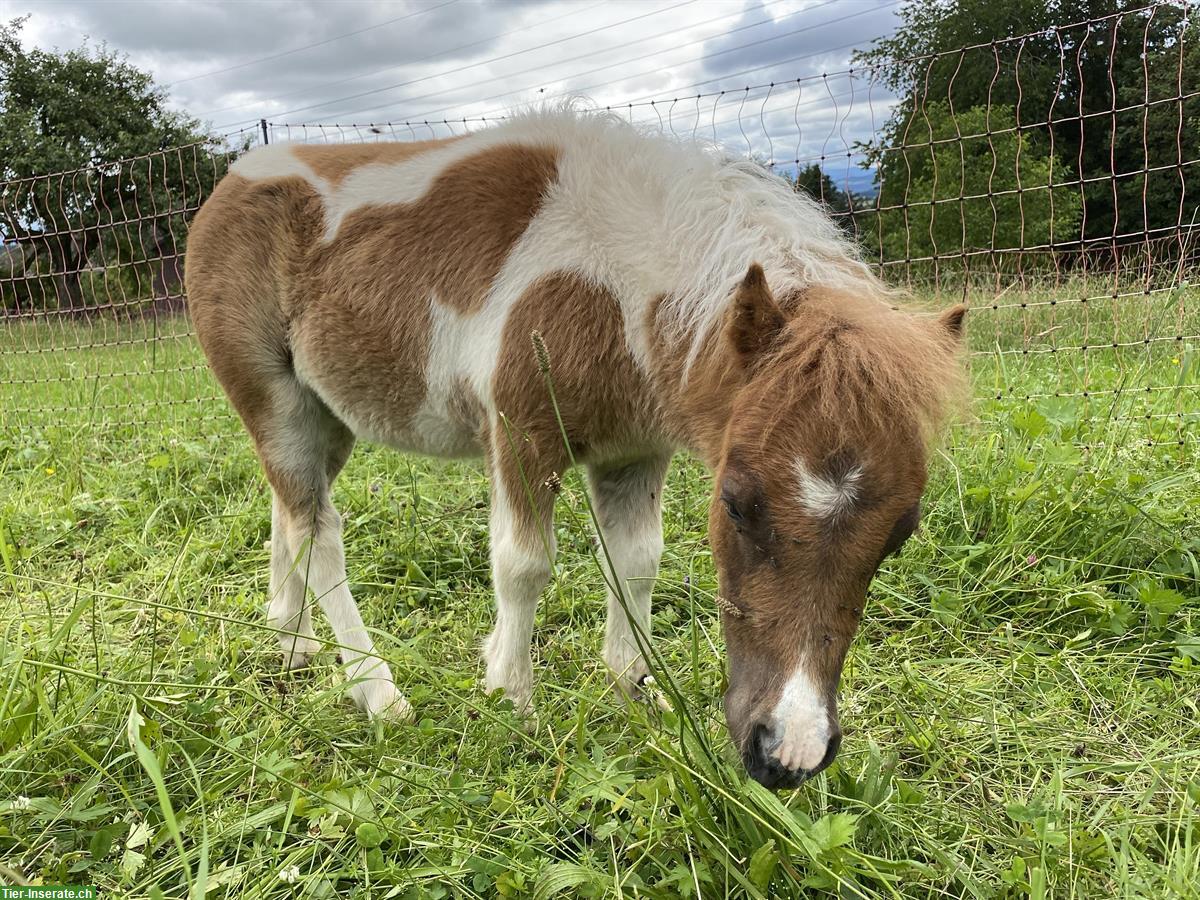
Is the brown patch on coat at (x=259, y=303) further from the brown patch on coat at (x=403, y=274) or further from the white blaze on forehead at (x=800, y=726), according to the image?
the white blaze on forehead at (x=800, y=726)

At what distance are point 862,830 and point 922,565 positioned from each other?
5.54ft

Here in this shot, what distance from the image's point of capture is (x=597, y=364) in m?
2.32

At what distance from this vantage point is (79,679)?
2379mm

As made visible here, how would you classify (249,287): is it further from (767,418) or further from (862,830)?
(862,830)

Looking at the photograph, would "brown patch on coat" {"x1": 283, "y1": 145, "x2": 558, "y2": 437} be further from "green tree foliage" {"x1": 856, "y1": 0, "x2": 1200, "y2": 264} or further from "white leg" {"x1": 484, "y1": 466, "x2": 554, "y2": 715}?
"green tree foliage" {"x1": 856, "y1": 0, "x2": 1200, "y2": 264}

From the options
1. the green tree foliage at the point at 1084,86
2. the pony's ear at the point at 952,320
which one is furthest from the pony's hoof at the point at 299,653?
the green tree foliage at the point at 1084,86

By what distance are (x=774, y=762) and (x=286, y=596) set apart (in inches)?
94.6

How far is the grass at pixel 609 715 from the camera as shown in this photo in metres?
1.74

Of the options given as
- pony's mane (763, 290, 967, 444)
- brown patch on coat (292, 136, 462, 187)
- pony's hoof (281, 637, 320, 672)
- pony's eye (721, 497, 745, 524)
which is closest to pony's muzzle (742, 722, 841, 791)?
pony's eye (721, 497, 745, 524)

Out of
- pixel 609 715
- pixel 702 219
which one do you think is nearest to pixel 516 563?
pixel 609 715

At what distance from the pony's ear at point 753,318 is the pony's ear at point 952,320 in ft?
1.51

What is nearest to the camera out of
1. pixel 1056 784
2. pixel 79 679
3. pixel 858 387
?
pixel 858 387

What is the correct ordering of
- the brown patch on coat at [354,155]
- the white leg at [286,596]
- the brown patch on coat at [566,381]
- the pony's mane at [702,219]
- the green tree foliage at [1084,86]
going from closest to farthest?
the pony's mane at [702,219] < the brown patch on coat at [566,381] < the brown patch on coat at [354,155] < the white leg at [286,596] < the green tree foliage at [1084,86]

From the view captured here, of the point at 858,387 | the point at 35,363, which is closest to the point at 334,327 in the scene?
the point at 858,387
